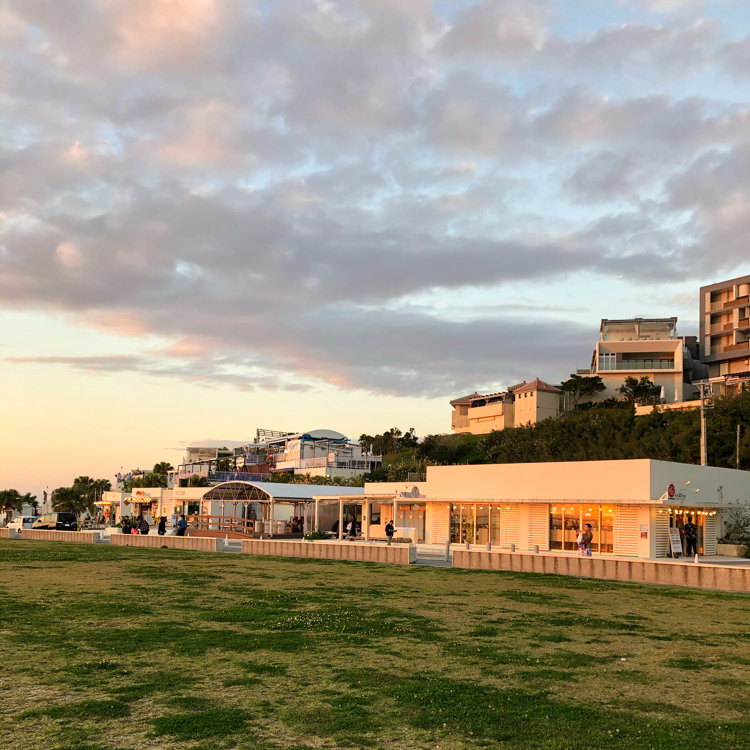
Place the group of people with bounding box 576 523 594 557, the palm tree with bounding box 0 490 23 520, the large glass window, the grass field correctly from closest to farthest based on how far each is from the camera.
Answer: the grass field, the group of people with bounding box 576 523 594 557, the large glass window, the palm tree with bounding box 0 490 23 520

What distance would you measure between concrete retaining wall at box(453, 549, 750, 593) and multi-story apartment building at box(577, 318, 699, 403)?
6893cm

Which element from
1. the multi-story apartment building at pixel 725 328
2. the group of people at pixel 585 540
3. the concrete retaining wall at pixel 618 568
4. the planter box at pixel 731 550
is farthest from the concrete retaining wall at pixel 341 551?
the multi-story apartment building at pixel 725 328

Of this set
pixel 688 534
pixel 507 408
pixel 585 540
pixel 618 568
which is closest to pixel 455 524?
pixel 585 540

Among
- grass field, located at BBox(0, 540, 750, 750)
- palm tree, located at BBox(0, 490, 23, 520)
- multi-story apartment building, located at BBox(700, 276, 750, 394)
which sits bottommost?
palm tree, located at BBox(0, 490, 23, 520)

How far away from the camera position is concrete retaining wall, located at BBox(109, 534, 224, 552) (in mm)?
37188

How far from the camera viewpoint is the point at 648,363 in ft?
315

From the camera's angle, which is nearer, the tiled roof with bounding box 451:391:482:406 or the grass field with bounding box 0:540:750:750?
the grass field with bounding box 0:540:750:750

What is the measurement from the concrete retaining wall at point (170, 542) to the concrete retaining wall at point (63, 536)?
5.14ft

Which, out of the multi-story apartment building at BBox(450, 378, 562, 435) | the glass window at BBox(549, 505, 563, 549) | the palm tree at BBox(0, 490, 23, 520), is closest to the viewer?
the glass window at BBox(549, 505, 563, 549)

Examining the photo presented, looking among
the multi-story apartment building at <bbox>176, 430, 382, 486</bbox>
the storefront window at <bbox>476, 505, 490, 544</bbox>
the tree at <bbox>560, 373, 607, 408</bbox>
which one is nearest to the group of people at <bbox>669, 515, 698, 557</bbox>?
the storefront window at <bbox>476, 505, 490, 544</bbox>

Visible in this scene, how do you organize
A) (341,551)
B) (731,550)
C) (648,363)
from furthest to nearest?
(648,363) → (731,550) → (341,551)

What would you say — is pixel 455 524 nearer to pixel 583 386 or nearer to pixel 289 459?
pixel 583 386

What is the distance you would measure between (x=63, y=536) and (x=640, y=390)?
66102 mm

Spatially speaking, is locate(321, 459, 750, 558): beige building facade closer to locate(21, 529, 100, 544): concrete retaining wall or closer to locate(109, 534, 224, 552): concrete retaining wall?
locate(109, 534, 224, 552): concrete retaining wall
